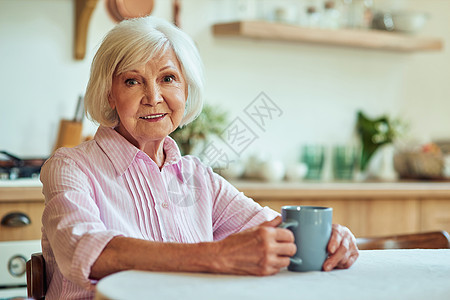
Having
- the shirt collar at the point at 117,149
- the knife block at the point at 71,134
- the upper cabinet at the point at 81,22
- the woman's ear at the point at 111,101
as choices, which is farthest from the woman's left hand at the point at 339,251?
the upper cabinet at the point at 81,22

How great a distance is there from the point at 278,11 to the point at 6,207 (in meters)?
1.81

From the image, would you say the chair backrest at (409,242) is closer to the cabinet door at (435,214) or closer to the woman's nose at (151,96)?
the woman's nose at (151,96)

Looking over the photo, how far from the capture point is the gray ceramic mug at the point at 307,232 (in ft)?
3.97

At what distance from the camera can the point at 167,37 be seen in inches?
65.0

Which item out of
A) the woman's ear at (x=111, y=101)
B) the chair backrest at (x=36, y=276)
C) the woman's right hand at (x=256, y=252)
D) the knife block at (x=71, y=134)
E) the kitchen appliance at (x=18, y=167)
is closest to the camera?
the woman's right hand at (x=256, y=252)

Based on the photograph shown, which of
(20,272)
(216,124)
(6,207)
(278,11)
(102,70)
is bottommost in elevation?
(20,272)

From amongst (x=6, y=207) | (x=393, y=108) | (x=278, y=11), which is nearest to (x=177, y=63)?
(x=6, y=207)

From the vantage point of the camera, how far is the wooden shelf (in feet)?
10.9

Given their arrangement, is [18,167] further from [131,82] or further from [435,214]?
[435,214]

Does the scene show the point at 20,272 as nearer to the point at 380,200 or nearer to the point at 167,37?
the point at 167,37

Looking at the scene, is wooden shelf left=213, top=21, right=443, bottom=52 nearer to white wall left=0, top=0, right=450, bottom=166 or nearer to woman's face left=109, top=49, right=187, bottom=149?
white wall left=0, top=0, right=450, bottom=166

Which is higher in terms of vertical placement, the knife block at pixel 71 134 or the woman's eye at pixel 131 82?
the woman's eye at pixel 131 82

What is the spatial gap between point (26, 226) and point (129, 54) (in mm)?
1117

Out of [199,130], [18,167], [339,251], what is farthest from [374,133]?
[339,251]
